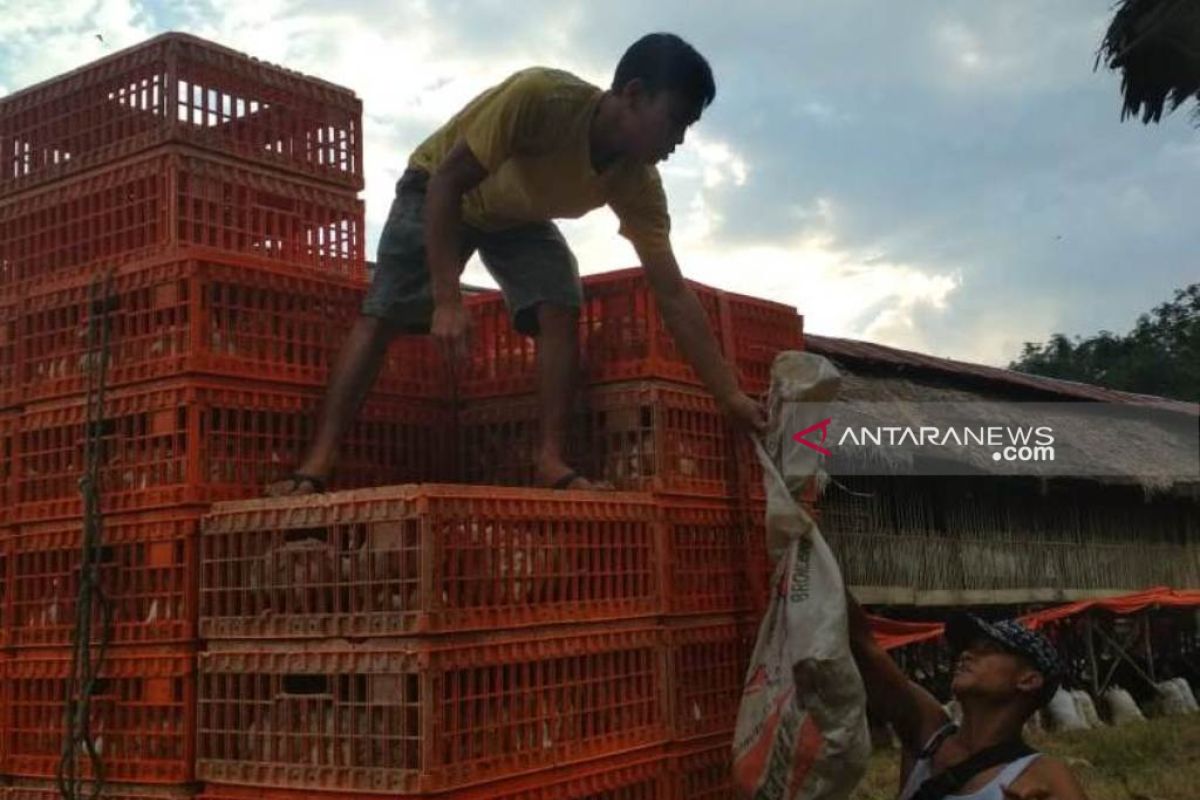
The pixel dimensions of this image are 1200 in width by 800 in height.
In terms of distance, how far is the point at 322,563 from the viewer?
3.36 metres

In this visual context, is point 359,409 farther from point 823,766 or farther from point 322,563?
point 823,766

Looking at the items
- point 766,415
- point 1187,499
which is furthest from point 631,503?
point 1187,499

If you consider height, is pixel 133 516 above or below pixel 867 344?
below

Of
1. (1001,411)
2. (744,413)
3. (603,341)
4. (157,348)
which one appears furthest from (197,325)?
(1001,411)

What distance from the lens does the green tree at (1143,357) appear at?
35031 millimetres

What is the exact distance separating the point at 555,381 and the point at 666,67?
109 centimetres

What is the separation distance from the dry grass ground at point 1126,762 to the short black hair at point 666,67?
6.37m

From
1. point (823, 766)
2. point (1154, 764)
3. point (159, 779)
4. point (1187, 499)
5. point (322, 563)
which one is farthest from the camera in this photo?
point (1187, 499)

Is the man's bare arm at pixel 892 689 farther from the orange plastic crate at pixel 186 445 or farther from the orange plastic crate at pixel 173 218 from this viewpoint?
the orange plastic crate at pixel 173 218

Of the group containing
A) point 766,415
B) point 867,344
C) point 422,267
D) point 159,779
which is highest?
point 867,344

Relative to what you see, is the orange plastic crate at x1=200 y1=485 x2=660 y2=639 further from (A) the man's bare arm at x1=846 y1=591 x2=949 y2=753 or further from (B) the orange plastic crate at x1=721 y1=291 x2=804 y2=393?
(B) the orange plastic crate at x1=721 y1=291 x2=804 y2=393

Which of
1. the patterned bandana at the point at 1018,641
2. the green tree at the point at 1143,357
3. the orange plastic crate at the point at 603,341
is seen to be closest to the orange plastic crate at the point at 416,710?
the orange plastic crate at the point at 603,341

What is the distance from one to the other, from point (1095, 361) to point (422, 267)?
128 ft

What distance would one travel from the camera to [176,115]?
4.21m
